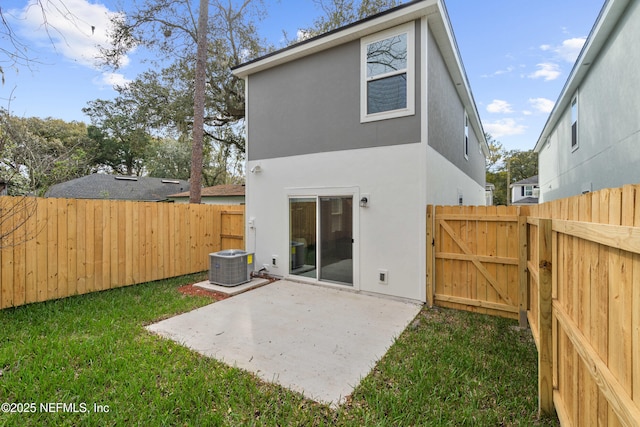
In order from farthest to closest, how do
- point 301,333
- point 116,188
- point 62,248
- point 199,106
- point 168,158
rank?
point 168,158 < point 116,188 < point 199,106 < point 62,248 < point 301,333

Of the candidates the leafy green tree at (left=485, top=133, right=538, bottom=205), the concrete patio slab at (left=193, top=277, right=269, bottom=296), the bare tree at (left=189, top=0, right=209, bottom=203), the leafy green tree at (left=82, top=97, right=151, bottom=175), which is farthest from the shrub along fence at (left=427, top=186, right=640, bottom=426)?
the leafy green tree at (left=485, top=133, right=538, bottom=205)

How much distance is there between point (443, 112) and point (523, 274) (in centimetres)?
412

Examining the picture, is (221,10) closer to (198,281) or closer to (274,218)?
(274,218)

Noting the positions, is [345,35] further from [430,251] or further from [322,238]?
[430,251]

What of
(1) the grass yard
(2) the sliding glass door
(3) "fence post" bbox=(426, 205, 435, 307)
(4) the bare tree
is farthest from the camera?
(4) the bare tree

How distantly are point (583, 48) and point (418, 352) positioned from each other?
8.96 m

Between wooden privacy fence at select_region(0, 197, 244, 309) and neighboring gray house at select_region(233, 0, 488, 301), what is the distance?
155 centimetres

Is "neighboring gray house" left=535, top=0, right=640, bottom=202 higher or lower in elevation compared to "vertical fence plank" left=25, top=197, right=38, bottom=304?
higher

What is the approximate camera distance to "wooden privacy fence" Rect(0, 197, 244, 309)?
15.8 ft

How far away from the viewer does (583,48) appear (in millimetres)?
7398

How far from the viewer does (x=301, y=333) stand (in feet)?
13.5

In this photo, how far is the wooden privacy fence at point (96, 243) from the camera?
4.82m

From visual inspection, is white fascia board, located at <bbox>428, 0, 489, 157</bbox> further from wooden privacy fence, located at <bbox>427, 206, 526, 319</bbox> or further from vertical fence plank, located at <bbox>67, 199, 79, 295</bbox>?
vertical fence plank, located at <bbox>67, 199, 79, 295</bbox>

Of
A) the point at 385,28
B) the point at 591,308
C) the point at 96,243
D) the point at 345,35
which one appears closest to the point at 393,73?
the point at 385,28
